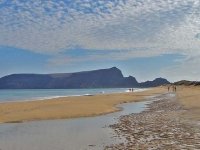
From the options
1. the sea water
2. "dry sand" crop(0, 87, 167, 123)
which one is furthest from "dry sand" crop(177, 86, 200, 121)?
"dry sand" crop(0, 87, 167, 123)

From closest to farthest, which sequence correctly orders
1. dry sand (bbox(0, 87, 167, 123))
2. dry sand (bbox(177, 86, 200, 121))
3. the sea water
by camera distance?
the sea water < dry sand (bbox(177, 86, 200, 121)) < dry sand (bbox(0, 87, 167, 123))

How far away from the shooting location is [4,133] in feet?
61.9

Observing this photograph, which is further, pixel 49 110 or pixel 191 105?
pixel 191 105

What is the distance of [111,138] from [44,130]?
520cm

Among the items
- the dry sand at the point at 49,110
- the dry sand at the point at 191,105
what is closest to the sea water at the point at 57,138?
the dry sand at the point at 49,110

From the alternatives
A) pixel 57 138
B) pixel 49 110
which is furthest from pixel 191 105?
pixel 57 138

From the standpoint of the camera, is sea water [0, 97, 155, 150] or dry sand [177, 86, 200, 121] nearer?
sea water [0, 97, 155, 150]

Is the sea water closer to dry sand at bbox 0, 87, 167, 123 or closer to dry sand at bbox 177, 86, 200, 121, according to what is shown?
dry sand at bbox 0, 87, 167, 123

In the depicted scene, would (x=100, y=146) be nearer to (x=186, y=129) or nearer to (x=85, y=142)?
(x=85, y=142)

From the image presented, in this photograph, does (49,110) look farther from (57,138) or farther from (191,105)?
(57,138)

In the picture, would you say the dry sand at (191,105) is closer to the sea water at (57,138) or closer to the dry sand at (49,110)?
the sea water at (57,138)

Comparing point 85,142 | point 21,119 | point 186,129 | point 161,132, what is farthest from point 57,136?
point 21,119

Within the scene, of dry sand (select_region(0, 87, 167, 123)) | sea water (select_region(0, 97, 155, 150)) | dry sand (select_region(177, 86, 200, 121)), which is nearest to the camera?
sea water (select_region(0, 97, 155, 150))

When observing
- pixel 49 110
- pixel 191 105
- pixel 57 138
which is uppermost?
pixel 191 105
